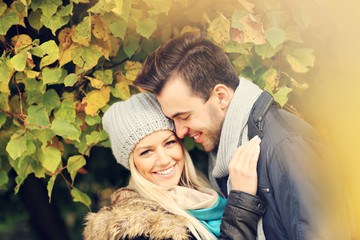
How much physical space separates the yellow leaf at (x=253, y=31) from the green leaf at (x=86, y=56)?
1.04 meters

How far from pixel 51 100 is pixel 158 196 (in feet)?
3.50

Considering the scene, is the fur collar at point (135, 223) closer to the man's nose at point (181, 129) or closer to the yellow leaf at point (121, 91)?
the man's nose at point (181, 129)

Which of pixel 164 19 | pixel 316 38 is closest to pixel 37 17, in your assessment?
pixel 164 19

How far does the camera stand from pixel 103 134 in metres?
3.33

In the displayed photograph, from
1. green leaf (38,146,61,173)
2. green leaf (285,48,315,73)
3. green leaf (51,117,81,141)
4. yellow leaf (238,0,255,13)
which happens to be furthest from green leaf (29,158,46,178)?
green leaf (285,48,315,73)

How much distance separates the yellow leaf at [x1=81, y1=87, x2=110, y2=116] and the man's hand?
3.66 ft

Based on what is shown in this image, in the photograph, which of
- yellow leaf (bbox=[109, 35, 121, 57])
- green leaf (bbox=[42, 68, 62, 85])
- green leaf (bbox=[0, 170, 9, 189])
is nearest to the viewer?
green leaf (bbox=[42, 68, 62, 85])

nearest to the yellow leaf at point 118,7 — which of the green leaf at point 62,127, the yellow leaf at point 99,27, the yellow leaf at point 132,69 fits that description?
the yellow leaf at point 99,27

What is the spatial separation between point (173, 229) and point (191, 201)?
40cm

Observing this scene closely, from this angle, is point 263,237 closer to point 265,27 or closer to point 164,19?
point 265,27

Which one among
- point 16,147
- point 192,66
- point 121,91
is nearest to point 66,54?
point 121,91

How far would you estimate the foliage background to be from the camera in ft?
9.50

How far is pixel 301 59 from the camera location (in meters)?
3.12

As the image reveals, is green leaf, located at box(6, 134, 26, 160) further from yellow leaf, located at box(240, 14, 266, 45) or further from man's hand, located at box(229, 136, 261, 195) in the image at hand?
yellow leaf, located at box(240, 14, 266, 45)
